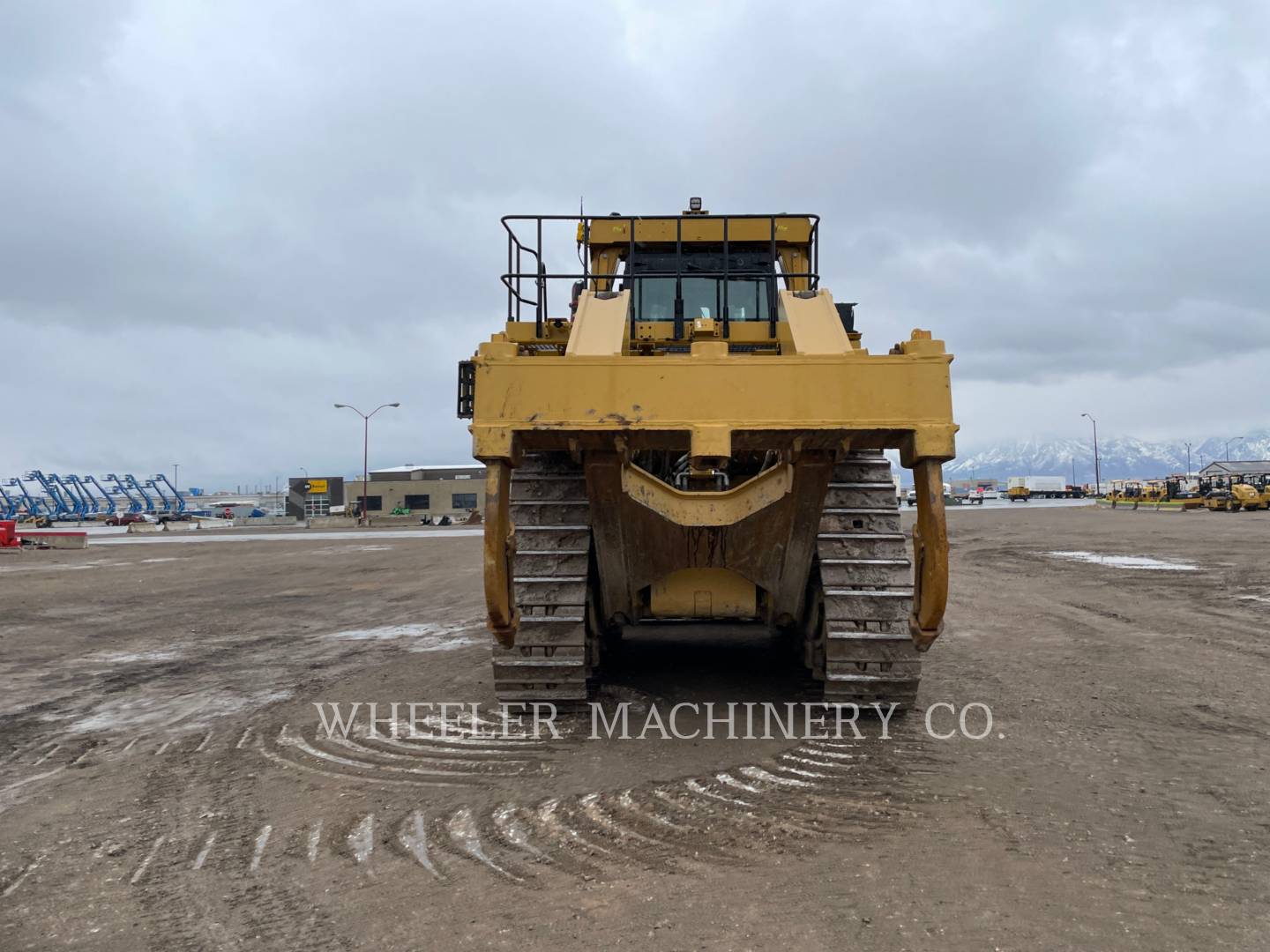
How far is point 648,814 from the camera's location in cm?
323

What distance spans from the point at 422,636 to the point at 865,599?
529cm

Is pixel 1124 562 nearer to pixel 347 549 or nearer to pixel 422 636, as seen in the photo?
pixel 422 636

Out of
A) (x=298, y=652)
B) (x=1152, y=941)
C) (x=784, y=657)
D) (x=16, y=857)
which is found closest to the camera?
(x=1152, y=941)

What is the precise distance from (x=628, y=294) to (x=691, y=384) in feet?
4.30

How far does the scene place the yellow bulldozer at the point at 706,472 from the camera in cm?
332

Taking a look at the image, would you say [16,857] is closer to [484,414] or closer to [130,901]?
[130,901]

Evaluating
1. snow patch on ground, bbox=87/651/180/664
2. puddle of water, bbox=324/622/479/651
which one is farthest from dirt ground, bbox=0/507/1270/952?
puddle of water, bbox=324/622/479/651

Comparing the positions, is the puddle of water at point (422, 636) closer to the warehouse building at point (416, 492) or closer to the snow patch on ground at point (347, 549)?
the snow patch on ground at point (347, 549)

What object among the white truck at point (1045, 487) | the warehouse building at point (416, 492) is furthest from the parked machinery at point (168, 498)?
the white truck at point (1045, 487)

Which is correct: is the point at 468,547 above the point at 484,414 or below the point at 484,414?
below

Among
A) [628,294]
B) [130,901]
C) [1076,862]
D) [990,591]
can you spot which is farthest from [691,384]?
[990,591]

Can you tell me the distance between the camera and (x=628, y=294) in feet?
14.5

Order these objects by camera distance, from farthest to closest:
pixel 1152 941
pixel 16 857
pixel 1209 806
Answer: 1. pixel 1209 806
2. pixel 16 857
3. pixel 1152 941

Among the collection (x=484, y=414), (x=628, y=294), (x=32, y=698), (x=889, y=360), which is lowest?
(x=32, y=698)
